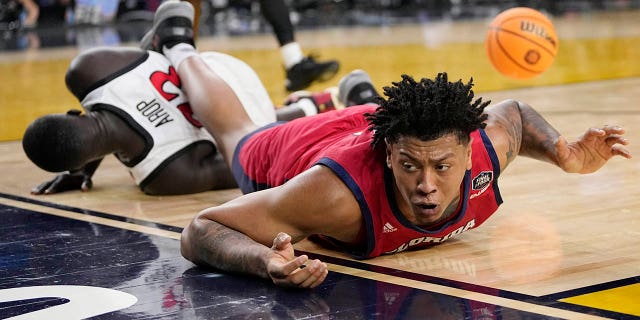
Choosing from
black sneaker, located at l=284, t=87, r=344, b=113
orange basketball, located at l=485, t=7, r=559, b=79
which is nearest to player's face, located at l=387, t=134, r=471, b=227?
black sneaker, located at l=284, t=87, r=344, b=113

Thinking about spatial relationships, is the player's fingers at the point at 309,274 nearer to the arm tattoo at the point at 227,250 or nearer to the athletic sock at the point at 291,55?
the arm tattoo at the point at 227,250

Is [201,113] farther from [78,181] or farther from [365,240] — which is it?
[365,240]

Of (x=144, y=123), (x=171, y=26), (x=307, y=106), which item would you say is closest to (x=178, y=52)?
(x=171, y=26)

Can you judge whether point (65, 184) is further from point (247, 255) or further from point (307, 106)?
point (247, 255)

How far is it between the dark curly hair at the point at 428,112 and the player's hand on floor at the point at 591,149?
765mm

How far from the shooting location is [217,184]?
19.4 feet

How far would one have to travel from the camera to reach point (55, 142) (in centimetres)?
545

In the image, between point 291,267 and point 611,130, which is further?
point 611,130

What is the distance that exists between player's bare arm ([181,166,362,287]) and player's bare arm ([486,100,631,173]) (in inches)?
30.4

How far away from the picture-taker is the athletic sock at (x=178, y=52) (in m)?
6.18

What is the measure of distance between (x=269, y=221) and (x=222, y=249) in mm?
195

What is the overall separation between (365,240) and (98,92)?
2352mm

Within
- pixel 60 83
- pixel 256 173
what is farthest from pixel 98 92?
pixel 60 83

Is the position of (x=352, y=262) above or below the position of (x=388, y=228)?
below
